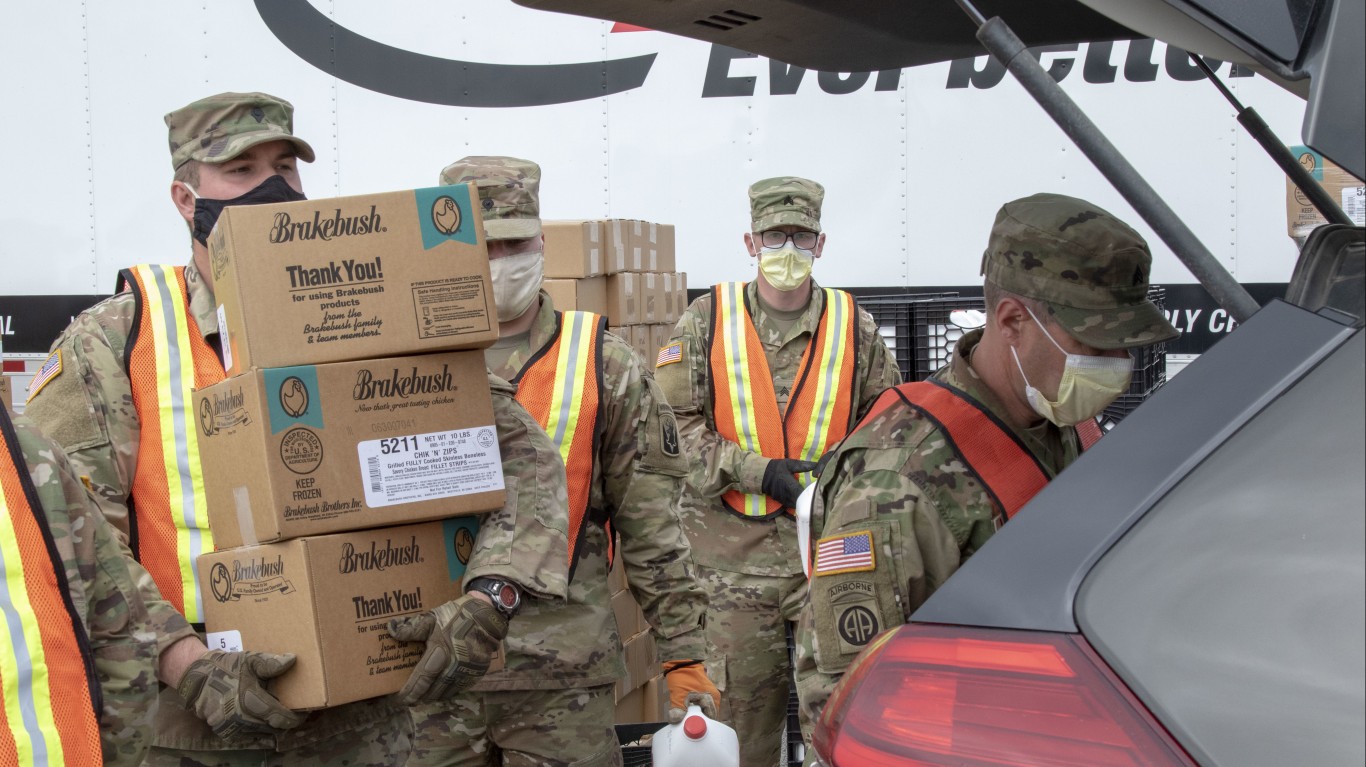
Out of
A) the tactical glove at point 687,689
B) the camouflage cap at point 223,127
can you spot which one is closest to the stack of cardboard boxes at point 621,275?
the tactical glove at point 687,689

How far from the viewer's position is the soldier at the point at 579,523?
3148mm

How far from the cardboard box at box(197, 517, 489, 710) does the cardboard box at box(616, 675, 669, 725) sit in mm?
2500

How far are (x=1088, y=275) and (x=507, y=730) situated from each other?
1839mm

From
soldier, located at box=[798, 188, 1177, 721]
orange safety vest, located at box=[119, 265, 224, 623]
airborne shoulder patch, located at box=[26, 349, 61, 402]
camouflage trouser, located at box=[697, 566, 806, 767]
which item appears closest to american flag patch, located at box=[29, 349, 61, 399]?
airborne shoulder patch, located at box=[26, 349, 61, 402]

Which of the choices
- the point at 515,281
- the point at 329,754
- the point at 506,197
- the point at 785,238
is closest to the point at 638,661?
the point at 785,238

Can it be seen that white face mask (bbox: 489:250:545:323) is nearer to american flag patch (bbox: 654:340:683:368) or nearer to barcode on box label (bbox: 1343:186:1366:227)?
american flag patch (bbox: 654:340:683:368)

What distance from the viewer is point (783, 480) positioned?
450 cm

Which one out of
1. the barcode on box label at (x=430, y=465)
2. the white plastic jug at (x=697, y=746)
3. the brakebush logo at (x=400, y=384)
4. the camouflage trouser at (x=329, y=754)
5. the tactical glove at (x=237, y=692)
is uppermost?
the brakebush logo at (x=400, y=384)

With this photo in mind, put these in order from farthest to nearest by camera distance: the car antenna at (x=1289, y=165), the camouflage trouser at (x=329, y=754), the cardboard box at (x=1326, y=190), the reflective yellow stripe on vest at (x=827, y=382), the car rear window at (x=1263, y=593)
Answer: the reflective yellow stripe on vest at (x=827, y=382) → the cardboard box at (x=1326, y=190) → the camouflage trouser at (x=329, y=754) → the car antenna at (x=1289, y=165) → the car rear window at (x=1263, y=593)

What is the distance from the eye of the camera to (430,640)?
2.33m

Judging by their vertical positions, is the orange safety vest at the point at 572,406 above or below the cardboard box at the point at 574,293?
below

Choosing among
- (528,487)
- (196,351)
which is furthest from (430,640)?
(196,351)

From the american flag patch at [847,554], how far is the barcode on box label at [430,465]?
0.66 m

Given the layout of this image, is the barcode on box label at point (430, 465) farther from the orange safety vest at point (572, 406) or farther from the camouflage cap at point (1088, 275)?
the camouflage cap at point (1088, 275)
